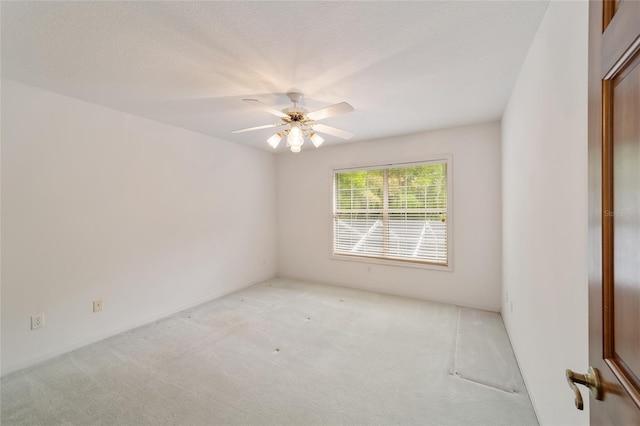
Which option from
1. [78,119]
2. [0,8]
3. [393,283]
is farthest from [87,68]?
[393,283]

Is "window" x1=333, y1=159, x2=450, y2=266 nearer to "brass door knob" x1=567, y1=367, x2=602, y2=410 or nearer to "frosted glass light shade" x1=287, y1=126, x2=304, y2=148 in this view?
"frosted glass light shade" x1=287, y1=126, x2=304, y2=148

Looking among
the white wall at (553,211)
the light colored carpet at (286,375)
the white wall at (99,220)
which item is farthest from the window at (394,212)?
the white wall at (99,220)

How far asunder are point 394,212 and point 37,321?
166 inches

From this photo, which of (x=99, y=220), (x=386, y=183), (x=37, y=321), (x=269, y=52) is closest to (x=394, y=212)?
(x=386, y=183)

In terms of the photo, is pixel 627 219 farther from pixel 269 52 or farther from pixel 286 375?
pixel 286 375

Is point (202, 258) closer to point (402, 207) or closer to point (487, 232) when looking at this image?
point (402, 207)

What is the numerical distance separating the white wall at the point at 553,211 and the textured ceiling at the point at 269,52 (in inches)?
13.5

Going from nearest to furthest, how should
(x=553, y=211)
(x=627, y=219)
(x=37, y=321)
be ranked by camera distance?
(x=627, y=219), (x=553, y=211), (x=37, y=321)

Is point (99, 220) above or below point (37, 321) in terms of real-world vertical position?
above

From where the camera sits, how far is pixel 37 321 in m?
2.35

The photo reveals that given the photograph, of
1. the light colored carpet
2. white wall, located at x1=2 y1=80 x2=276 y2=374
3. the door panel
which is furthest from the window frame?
the door panel

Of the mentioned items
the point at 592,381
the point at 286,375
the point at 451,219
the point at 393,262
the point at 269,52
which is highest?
the point at 269,52

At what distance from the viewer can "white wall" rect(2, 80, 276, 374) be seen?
2256 mm

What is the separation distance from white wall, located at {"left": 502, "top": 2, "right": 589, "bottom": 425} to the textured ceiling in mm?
342
